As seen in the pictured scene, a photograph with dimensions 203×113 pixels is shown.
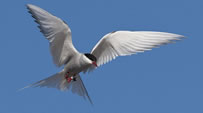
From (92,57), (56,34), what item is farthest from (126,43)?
(56,34)

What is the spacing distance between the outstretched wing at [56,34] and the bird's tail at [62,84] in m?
0.41

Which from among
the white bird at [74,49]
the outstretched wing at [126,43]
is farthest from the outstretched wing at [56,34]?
the outstretched wing at [126,43]

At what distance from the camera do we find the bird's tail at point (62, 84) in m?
9.86

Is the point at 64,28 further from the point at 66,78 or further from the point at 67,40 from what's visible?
the point at 66,78

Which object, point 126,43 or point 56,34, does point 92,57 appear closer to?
point 126,43

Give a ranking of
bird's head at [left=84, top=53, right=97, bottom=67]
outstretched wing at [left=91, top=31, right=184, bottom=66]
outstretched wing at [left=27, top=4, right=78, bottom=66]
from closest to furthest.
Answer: outstretched wing at [left=91, top=31, right=184, bottom=66]
outstretched wing at [left=27, top=4, right=78, bottom=66]
bird's head at [left=84, top=53, right=97, bottom=67]

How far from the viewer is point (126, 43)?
9.19 meters

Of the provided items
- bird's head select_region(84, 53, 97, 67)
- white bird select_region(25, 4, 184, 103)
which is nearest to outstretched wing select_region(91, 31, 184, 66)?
white bird select_region(25, 4, 184, 103)

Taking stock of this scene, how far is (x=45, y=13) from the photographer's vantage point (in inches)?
339

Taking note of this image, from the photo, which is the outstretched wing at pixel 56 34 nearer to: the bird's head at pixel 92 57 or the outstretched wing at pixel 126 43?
the bird's head at pixel 92 57

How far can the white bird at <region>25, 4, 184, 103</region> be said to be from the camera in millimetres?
8523

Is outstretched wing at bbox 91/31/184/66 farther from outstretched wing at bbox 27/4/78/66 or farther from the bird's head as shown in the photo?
outstretched wing at bbox 27/4/78/66

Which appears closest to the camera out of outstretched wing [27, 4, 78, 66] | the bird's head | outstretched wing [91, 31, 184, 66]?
outstretched wing [91, 31, 184, 66]

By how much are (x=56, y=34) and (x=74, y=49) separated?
646 millimetres
